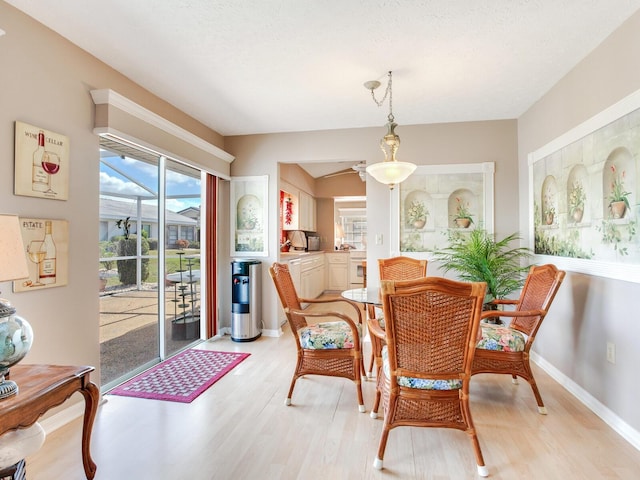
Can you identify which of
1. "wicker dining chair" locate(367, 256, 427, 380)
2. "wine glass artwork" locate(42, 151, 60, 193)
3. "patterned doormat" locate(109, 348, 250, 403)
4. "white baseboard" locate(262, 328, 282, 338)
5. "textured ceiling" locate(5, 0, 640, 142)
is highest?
"textured ceiling" locate(5, 0, 640, 142)

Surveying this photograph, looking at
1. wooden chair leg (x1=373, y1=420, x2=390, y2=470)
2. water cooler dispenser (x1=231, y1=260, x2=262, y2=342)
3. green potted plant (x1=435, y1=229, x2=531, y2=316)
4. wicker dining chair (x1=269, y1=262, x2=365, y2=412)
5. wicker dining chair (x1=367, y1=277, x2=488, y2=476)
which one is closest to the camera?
wicker dining chair (x1=367, y1=277, x2=488, y2=476)

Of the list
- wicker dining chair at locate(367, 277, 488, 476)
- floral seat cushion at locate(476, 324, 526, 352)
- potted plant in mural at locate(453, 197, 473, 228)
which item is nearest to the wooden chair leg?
wicker dining chair at locate(367, 277, 488, 476)

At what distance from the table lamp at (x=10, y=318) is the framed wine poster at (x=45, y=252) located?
77cm

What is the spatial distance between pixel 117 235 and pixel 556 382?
3981mm

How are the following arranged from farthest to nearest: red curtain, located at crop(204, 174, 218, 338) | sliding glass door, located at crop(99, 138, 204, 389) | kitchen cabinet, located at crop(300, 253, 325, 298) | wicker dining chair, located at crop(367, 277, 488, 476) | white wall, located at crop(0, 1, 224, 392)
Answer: kitchen cabinet, located at crop(300, 253, 325, 298), red curtain, located at crop(204, 174, 218, 338), sliding glass door, located at crop(99, 138, 204, 389), white wall, located at crop(0, 1, 224, 392), wicker dining chair, located at crop(367, 277, 488, 476)

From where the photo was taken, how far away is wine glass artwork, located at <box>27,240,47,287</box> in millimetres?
2090

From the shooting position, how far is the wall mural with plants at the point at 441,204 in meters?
3.94

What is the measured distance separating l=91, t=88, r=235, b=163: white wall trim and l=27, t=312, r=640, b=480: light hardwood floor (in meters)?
2.22

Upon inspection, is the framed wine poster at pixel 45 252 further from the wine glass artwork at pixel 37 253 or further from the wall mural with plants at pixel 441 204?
the wall mural with plants at pixel 441 204

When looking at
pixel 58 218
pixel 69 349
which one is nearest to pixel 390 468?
pixel 69 349

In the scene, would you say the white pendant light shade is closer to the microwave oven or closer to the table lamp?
the table lamp

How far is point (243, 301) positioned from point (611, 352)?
11.1 ft

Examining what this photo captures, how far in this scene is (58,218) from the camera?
89.7 inches

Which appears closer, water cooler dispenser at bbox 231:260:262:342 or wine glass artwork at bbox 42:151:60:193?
wine glass artwork at bbox 42:151:60:193
